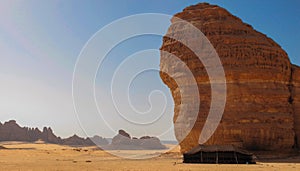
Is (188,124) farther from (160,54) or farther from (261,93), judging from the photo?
(160,54)

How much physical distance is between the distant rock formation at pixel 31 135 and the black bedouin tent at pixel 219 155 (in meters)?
74.3

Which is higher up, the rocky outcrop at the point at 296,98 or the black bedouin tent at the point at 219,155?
the rocky outcrop at the point at 296,98

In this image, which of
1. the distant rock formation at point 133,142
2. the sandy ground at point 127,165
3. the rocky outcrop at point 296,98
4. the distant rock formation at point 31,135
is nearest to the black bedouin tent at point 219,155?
the sandy ground at point 127,165

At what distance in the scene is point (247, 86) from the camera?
2878 centimetres

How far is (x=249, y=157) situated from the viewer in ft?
74.1

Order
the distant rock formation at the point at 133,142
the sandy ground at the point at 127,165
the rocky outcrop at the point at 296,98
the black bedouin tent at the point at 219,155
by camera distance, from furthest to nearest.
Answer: the distant rock formation at the point at 133,142
the rocky outcrop at the point at 296,98
the black bedouin tent at the point at 219,155
the sandy ground at the point at 127,165

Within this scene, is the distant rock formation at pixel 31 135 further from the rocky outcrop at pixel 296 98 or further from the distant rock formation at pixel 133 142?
the rocky outcrop at pixel 296 98

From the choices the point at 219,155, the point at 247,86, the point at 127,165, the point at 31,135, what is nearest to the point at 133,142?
the point at 31,135

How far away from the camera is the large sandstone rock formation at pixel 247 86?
2762 centimetres

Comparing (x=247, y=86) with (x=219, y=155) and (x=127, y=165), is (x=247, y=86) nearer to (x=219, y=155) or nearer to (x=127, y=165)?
(x=219, y=155)

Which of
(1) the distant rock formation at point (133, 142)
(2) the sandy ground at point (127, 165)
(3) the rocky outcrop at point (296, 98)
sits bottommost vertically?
(1) the distant rock formation at point (133, 142)

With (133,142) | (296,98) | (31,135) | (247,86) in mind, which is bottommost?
(133,142)

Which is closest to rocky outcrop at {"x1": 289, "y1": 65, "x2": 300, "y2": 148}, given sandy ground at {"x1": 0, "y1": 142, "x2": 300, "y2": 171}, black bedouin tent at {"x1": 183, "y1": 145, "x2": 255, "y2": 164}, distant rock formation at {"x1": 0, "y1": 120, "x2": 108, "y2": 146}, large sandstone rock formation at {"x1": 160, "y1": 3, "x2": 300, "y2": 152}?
large sandstone rock formation at {"x1": 160, "y1": 3, "x2": 300, "y2": 152}

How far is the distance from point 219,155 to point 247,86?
29.3 ft
